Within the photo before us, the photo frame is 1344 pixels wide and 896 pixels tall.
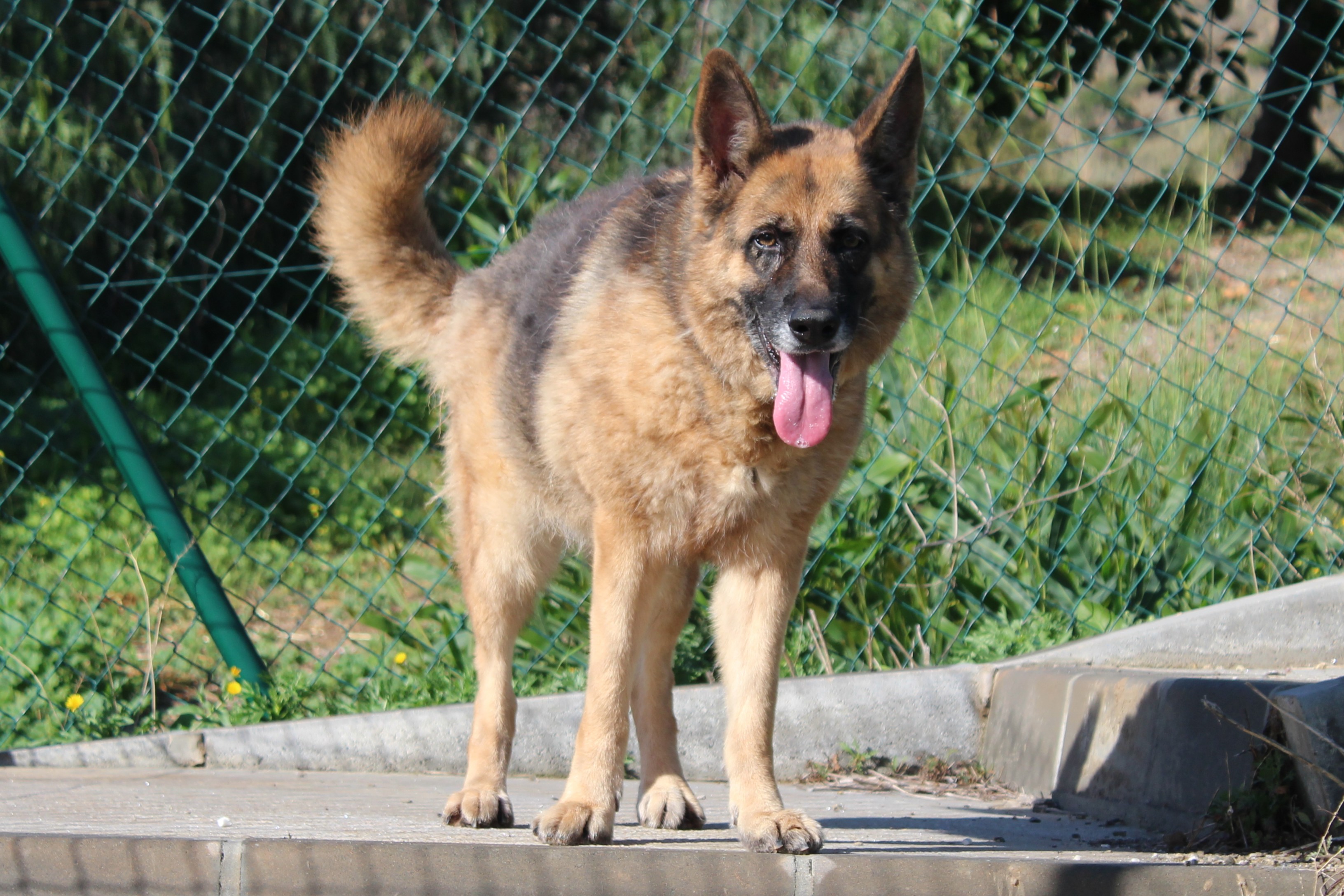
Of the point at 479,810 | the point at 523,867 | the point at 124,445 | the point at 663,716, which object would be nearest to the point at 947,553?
the point at 663,716

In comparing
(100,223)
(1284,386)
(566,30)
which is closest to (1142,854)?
(1284,386)

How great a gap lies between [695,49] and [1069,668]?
3557 mm

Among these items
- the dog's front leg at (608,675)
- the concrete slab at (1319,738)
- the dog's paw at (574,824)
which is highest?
the concrete slab at (1319,738)

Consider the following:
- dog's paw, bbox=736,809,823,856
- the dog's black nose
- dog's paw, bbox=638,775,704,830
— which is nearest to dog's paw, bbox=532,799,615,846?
dog's paw, bbox=736,809,823,856

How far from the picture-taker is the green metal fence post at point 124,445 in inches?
145

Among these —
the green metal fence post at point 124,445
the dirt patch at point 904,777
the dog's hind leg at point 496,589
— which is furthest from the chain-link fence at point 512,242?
the dog's hind leg at point 496,589

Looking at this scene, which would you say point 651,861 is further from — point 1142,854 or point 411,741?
point 411,741

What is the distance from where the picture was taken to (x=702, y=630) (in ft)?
13.9

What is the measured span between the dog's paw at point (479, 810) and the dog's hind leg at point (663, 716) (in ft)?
1.12

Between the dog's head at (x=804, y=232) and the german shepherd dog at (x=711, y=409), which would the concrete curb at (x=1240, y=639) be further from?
the dog's head at (x=804, y=232)

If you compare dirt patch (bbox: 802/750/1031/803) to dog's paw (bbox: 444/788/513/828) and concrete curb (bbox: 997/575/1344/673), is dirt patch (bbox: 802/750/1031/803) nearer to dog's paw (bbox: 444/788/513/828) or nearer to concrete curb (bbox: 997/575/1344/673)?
concrete curb (bbox: 997/575/1344/673)

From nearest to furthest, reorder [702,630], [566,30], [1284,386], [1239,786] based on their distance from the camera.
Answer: [1239,786], [702,630], [1284,386], [566,30]

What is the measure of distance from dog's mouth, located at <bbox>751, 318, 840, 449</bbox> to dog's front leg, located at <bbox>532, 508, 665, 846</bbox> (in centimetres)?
41

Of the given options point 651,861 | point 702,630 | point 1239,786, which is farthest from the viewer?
point 702,630
